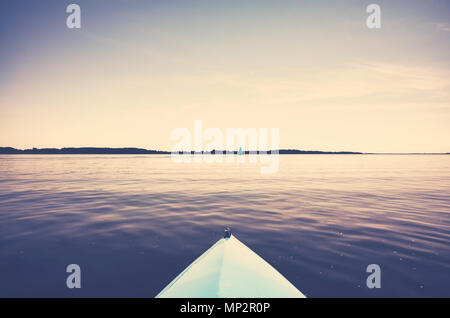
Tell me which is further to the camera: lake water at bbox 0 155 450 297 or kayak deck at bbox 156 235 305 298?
lake water at bbox 0 155 450 297

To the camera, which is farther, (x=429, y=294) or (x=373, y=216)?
(x=373, y=216)

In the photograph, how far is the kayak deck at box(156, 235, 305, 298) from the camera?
3742 millimetres

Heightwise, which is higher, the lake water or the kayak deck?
the kayak deck

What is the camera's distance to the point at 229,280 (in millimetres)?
3947

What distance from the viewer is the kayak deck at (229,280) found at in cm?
374

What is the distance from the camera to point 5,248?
687cm

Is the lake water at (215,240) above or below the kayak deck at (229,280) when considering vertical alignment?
below

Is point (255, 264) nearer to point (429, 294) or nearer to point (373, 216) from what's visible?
point (429, 294)

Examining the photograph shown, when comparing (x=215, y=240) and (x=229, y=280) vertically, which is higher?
(x=229, y=280)
